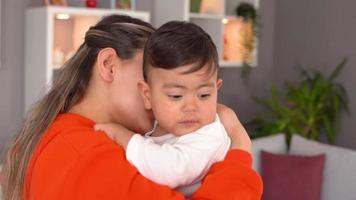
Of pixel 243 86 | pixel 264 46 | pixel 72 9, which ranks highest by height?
pixel 72 9

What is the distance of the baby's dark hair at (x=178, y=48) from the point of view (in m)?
1.09

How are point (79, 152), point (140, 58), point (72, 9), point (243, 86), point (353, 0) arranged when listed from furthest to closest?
point (243, 86)
point (353, 0)
point (72, 9)
point (140, 58)
point (79, 152)

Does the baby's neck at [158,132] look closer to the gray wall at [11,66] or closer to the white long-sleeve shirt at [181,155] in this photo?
the white long-sleeve shirt at [181,155]

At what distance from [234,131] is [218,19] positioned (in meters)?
3.14

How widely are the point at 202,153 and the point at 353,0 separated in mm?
3732

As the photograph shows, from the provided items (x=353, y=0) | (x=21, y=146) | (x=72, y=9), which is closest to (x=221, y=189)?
(x=21, y=146)

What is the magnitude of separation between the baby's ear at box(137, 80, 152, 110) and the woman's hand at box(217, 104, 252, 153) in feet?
0.61

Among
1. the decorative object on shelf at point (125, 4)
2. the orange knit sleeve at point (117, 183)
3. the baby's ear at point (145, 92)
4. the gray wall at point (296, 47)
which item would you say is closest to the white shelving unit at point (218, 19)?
the gray wall at point (296, 47)

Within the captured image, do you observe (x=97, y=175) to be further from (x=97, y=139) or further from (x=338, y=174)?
(x=338, y=174)

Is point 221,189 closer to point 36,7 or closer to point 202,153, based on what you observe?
point 202,153

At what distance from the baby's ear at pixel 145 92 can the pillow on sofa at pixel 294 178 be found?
8.46ft

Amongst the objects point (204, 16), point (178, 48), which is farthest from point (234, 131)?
point (204, 16)

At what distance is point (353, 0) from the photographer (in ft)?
14.8

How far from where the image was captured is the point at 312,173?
357 centimetres
